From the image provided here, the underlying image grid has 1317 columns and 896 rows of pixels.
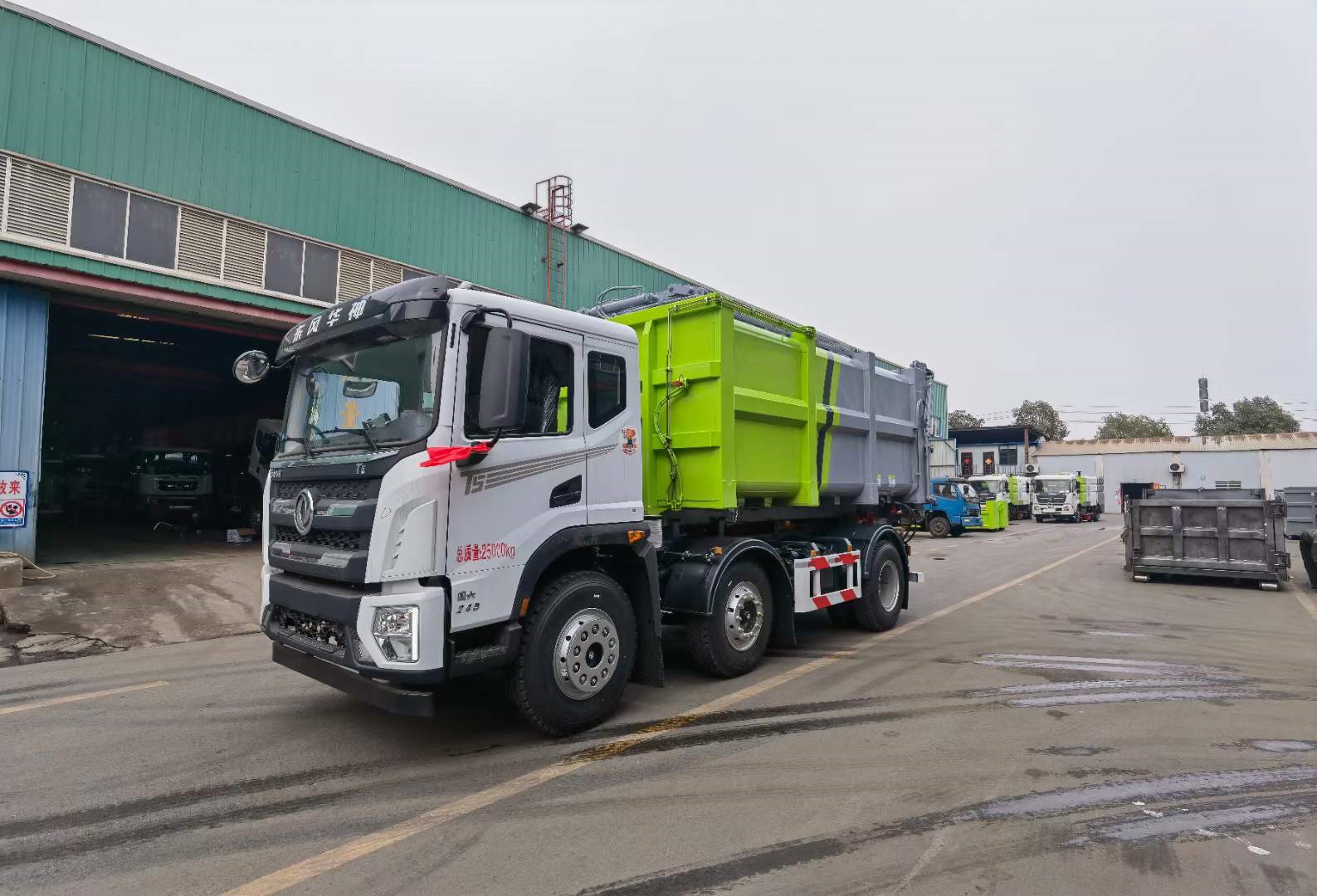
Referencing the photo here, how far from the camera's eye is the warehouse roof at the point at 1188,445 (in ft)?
156

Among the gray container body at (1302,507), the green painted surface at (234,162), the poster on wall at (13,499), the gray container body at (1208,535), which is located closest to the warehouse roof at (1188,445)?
the gray container body at (1302,507)

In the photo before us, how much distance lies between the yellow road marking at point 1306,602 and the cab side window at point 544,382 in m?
10.8

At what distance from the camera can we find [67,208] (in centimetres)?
1045

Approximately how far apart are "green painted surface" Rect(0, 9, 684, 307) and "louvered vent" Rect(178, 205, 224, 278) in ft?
0.97

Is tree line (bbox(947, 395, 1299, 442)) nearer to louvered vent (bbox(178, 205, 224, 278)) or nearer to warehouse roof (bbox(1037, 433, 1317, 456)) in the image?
warehouse roof (bbox(1037, 433, 1317, 456))

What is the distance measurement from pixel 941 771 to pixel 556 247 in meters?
16.1

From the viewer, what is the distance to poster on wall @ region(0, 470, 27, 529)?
9836 mm

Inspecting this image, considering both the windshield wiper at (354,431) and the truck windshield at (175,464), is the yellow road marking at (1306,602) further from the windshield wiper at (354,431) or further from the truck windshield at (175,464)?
the truck windshield at (175,464)

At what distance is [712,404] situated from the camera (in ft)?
18.9

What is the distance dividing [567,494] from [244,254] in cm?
1102

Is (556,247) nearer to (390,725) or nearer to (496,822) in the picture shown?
(390,725)

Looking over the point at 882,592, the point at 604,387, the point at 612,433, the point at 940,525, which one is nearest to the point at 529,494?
the point at 612,433

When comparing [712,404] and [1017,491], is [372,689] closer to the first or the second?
Result: [712,404]

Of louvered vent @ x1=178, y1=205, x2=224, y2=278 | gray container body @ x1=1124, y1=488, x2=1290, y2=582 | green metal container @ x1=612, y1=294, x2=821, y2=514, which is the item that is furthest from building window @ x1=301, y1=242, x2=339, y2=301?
gray container body @ x1=1124, y1=488, x2=1290, y2=582
